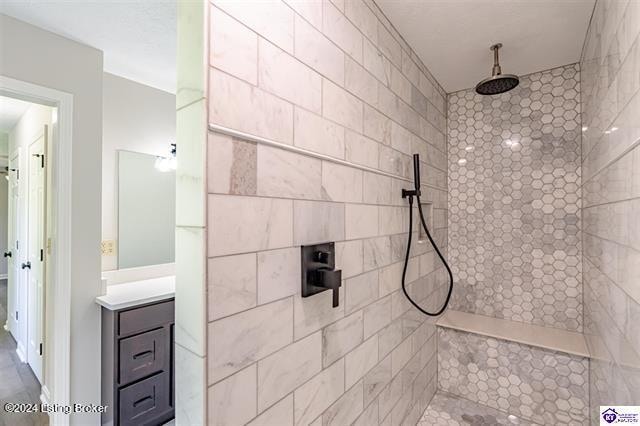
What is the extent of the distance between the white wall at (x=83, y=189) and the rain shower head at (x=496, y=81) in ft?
8.03

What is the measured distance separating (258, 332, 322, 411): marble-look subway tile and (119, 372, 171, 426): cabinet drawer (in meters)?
1.51

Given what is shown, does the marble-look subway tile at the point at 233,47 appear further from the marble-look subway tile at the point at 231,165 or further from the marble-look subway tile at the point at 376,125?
the marble-look subway tile at the point at 376,125

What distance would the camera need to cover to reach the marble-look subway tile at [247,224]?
28.4 inches

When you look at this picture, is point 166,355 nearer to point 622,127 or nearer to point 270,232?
point 270,232

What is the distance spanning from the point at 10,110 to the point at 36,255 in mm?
1421

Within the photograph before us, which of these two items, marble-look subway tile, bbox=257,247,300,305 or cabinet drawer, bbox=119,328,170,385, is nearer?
marble-look subway tile, bbox=257,247,300,305

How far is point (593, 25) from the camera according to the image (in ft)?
4.99

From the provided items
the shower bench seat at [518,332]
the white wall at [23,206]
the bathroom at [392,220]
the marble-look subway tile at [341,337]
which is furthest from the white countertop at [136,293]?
the shower bench seat at [518,332]

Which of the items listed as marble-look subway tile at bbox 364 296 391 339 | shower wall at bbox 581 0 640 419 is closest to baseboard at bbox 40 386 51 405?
marble-look subway tile at bbox 364 296 391 339

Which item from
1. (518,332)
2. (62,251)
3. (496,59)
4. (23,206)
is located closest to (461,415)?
(518,332)

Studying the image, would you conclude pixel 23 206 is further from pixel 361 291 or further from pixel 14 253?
pixel 361 291

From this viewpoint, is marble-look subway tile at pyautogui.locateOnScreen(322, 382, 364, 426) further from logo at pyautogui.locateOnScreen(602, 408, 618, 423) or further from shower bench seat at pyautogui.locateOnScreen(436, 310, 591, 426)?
shower bench seat at pyautogui.locateOnScreen(436, 310, 591, 426)

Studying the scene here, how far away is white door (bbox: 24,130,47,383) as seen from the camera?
240 cm

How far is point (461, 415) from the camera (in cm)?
198
